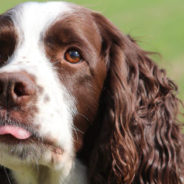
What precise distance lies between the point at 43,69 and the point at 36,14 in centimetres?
50

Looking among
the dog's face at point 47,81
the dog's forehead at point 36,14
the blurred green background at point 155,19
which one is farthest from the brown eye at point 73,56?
the blurred green background at point 155,19

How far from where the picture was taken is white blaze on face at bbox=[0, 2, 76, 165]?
3809 millimetres

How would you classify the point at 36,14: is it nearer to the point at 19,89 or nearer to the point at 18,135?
the point at 19,89

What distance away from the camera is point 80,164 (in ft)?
14.0

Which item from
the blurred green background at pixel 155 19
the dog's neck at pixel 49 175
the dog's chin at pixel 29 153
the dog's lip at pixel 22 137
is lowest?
the blurred green background at pixel 155 19

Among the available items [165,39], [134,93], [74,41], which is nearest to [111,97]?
[134,93]

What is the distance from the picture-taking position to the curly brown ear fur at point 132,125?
426 cm

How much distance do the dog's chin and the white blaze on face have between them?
0.23 feet

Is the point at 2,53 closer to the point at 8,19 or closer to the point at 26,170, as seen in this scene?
the point at 8,19

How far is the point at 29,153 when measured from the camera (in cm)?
385

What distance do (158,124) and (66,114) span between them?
840mm

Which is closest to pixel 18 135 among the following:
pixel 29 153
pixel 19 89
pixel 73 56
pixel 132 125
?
pixel 29 153

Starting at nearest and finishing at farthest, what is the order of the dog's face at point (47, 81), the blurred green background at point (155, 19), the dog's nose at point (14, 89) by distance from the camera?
the dog's nose at point (14, 89) → the dog's face at point (47, 81) → the blurred green background at point (155, 19)

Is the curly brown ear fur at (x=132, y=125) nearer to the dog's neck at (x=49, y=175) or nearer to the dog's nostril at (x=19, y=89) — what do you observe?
the dog's neck at (x=49, y=175)
